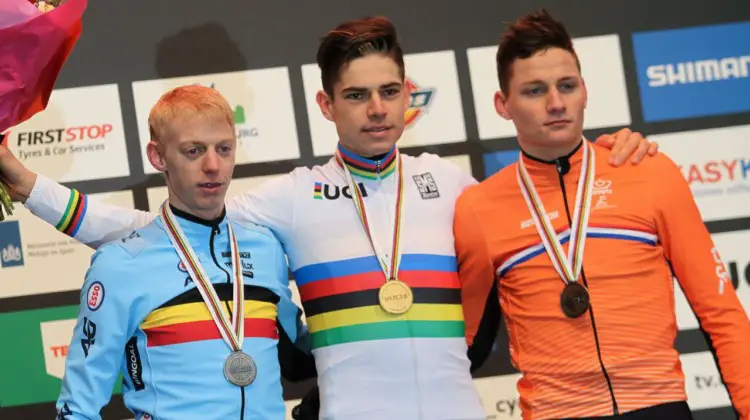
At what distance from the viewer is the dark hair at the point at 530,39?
9.56ft

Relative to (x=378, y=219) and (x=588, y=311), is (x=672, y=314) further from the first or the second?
(x=378, y=219)

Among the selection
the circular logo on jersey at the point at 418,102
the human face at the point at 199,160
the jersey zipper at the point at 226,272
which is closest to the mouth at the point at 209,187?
the human face at the point at 199,160

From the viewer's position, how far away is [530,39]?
2.92 metres

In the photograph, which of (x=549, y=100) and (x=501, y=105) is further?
(x=501, y=105)

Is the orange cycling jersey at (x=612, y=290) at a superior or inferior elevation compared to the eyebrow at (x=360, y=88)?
inferior

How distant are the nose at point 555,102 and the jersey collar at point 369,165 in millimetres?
477

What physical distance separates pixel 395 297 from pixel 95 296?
0.79 metres

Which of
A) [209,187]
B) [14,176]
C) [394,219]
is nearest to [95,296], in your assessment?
[209,187]

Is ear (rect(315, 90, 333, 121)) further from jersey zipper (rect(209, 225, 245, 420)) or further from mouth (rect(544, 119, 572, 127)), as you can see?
mouth (rect(544, 119, 572, 127))

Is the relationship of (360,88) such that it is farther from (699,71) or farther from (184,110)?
(699,71)

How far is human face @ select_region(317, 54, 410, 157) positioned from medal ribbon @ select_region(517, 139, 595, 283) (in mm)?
433

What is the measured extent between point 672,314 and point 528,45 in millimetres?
861

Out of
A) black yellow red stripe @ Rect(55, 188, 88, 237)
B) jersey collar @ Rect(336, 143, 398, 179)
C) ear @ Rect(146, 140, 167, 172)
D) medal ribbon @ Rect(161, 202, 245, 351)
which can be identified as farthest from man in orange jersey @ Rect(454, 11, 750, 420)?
black yellow red stripe @ Rect(55, 188, 88, 237)

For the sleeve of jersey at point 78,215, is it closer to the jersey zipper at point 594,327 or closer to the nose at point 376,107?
the nose at point 376,107
